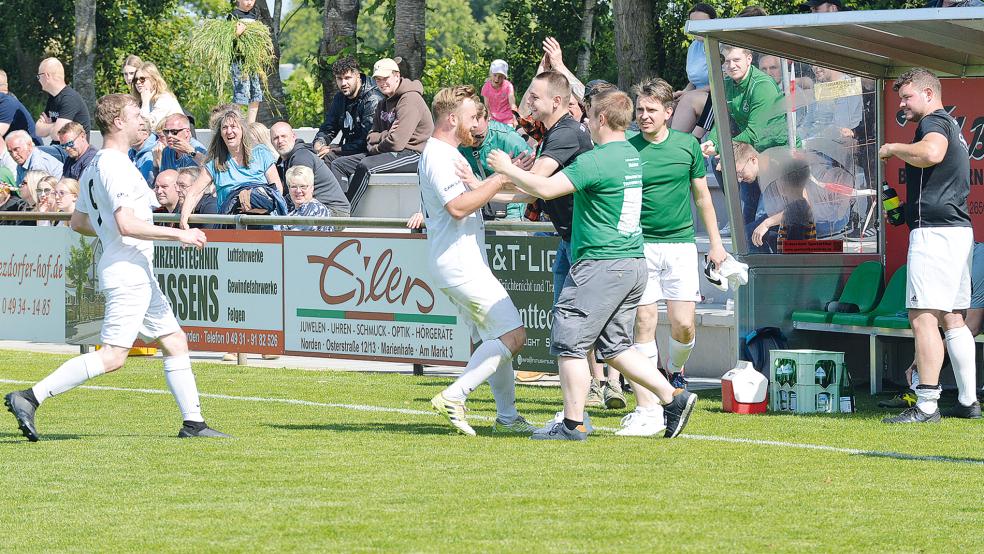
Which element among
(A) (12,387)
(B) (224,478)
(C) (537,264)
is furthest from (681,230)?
(A) (12,387)

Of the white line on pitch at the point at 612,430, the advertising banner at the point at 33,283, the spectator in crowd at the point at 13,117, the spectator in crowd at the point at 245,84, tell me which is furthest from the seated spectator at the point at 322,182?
the spectator in crowd at the point at 13,117

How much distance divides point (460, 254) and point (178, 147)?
7.76 metres

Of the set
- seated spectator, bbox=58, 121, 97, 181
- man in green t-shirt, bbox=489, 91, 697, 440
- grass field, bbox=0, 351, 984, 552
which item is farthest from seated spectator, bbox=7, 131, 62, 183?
man in green t-shirt, bbox=489, 91, 697, 440

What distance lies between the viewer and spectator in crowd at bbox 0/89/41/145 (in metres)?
20.2

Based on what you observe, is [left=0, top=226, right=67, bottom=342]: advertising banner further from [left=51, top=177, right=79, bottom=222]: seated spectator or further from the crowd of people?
the crowd of people

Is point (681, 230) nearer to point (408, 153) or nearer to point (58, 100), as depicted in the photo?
point (408, 153)

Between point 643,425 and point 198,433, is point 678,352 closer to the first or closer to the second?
point 643,425

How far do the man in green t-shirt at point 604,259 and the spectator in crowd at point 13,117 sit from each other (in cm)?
1281

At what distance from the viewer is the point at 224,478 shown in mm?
8055

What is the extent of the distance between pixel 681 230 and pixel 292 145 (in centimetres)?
709

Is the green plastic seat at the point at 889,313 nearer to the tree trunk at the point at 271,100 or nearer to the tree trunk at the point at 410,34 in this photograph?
the tree trunk at the point at 410,34

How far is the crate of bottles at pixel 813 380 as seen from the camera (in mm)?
10977

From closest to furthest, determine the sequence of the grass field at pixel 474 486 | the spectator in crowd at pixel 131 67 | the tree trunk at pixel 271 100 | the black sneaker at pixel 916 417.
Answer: the grass field at pixel 474 486 < the black sneaker at pixel 916 417 < the spectator in crowd at pixel 131 67 < the tree trunk at pixel 271 100

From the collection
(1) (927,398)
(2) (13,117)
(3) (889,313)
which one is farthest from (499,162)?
(2) (13,117)
